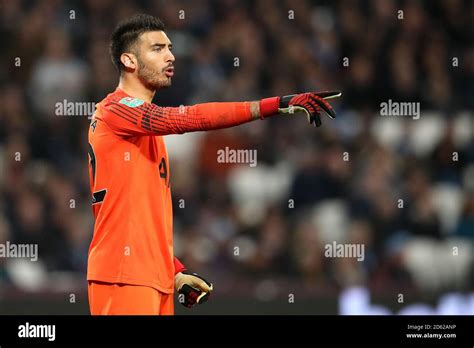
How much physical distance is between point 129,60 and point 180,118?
54 cm

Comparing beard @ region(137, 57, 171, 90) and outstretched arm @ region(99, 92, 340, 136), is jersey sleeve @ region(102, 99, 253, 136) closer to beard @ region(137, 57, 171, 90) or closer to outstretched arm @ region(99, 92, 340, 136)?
outstretched arm @ region(99, 92, 340, 136)

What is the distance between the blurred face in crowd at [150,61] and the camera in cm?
530

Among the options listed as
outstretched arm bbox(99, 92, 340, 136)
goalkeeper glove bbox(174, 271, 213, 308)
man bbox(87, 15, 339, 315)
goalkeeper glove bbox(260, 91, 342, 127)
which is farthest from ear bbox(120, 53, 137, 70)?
goalkeeper glove bbox(174, 271, 213, 308)

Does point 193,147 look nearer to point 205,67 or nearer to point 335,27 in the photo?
point 205,67

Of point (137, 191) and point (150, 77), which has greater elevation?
point (150, 77)

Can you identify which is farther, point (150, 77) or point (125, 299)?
point (150, 77)

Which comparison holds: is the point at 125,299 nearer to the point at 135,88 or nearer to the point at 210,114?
the point at 210,114

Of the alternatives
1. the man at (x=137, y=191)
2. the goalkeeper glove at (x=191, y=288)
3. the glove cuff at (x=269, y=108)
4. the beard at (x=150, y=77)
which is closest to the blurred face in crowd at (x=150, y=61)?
the beard at (x=150, y=77)

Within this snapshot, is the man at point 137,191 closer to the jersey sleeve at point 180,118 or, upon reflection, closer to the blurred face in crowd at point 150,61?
the jersey sleeve at point 180,118

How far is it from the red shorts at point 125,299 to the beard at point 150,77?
1020 millimetres

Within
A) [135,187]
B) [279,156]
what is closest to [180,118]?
[135,187]

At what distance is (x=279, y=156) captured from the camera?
33.0 ft

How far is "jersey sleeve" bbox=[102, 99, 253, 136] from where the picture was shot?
4.93m
